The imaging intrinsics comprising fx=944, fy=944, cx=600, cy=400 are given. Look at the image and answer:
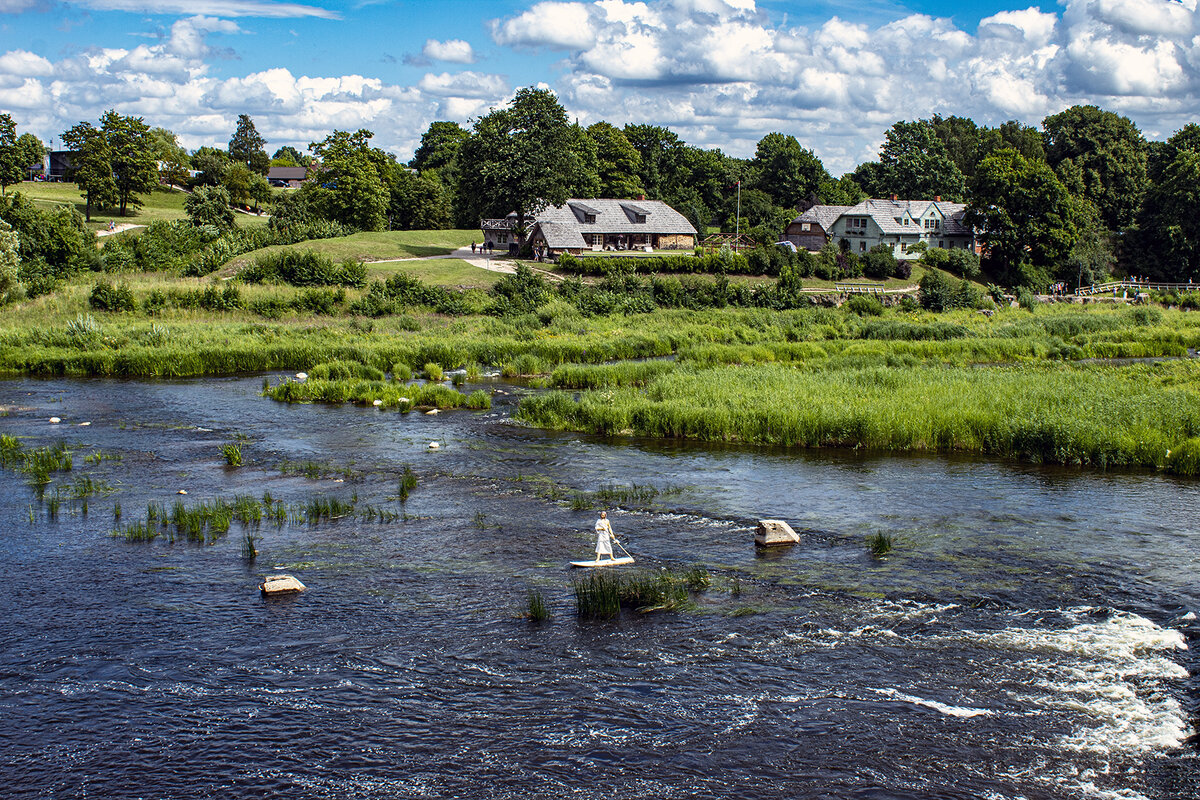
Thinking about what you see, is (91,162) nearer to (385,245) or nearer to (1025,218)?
(385,245)

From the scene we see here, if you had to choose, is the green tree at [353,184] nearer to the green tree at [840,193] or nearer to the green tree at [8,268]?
the green tree at [8,268]

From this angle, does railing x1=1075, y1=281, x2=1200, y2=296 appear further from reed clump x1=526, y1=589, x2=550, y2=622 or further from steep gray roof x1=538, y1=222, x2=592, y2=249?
reed clump x1=526, y1=589, x2=550, y2=622

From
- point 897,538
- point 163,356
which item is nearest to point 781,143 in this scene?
point 163,356

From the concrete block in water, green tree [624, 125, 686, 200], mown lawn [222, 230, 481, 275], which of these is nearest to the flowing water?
the concrete block in water

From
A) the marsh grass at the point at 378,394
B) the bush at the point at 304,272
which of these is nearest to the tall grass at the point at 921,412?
the marsh grass at the point at 378,394

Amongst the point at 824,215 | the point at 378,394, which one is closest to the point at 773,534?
the point at 378,394

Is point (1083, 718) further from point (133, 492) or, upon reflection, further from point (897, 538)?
point (133, 492)
